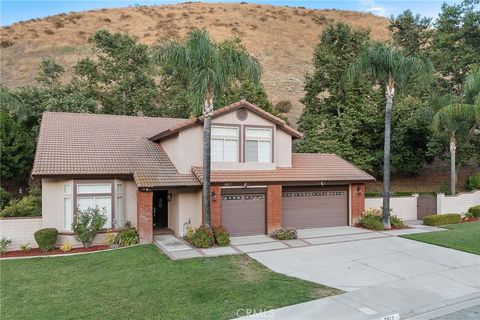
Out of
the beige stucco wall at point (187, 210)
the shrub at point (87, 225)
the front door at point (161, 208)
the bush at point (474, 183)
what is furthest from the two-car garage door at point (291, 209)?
Answer: the bush at point (474, 183)

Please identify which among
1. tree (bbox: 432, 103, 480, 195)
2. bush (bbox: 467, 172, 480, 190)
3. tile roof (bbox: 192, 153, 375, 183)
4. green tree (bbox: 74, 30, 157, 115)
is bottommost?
bush (bbox: 467, 172, 480, 190)

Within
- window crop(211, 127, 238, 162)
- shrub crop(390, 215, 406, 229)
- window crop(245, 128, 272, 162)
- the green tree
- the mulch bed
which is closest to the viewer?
the mulch bed

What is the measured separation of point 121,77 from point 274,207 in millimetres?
20307

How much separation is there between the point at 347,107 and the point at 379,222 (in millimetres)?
12707

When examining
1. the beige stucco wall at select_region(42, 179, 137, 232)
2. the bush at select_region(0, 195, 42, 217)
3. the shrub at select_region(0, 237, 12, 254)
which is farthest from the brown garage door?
the shrub at select_region(0, 237, 12, 254)

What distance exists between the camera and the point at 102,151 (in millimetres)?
17031

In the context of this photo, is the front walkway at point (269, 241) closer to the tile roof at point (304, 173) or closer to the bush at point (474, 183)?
the tile roof at point (304, 173)

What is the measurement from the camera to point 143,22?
74938 millimetres

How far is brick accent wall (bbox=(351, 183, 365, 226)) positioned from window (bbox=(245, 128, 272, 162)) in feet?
16.3

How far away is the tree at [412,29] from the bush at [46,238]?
38741 mm

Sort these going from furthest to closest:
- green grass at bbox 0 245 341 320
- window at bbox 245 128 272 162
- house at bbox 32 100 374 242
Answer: window at bbox 245 128 272 162
house at bbox 32 100 374 242
green grass at bbox 0 245 341 320

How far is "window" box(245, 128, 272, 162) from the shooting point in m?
17.6

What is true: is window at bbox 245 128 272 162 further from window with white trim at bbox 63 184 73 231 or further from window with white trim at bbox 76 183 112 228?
window with white trim at bbox 63 184 73 231

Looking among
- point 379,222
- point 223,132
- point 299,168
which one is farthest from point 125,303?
point 379,222
